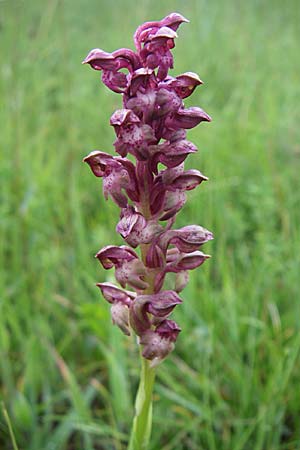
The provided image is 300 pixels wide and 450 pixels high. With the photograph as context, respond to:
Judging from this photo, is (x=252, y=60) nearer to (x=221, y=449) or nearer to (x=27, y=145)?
(x=27, y=145)

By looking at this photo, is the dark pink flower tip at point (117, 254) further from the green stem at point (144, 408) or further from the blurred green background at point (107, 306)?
the blurred green background at point (107, 306)

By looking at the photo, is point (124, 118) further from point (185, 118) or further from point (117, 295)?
point (117, 295)

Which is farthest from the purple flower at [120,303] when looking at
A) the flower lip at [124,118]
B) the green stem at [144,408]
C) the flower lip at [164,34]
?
the flower lip at [164,34]

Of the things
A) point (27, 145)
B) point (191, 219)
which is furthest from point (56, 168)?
point (191, 219)

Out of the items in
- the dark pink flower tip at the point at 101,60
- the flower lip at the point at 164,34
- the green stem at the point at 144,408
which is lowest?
the green stem at the point at 144,408

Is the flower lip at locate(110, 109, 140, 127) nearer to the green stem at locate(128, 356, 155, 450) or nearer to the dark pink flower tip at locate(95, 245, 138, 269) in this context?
the dark pink flower tip at locate(95, 245, 138, 269)

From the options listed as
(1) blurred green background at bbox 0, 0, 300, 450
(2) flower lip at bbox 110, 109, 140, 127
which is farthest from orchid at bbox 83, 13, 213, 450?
(1) blurred green background at bbox 0, 0, 300, 450

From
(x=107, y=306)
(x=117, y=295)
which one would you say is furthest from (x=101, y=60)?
(x=107, y=306)

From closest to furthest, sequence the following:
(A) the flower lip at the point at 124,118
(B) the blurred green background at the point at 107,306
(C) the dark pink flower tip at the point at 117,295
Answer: (A) the flower lip at the point at 124,118 < (C) the dark pink flower tip at the point at 117,295 < (B) the blurred green background at the point at 107,306
